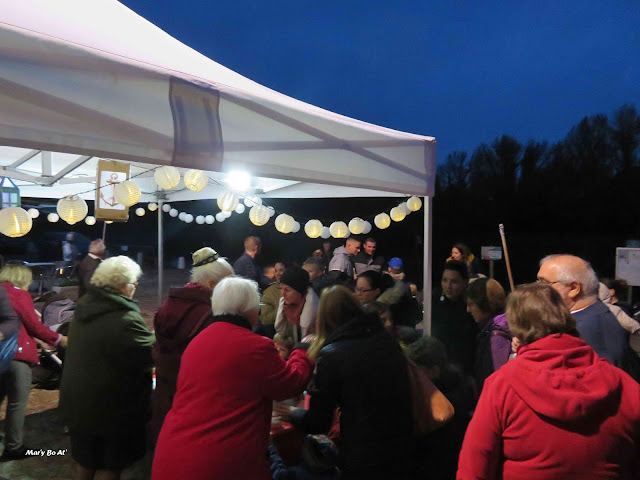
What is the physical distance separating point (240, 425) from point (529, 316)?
1133 mm

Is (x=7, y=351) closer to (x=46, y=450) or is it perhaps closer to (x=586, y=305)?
(x=46, y=450)

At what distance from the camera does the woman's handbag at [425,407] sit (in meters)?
1.74

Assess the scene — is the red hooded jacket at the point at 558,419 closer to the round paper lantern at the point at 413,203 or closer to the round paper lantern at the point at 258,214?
the round paper lantern at the point at 413,203

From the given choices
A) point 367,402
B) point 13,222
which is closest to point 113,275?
point 367,402

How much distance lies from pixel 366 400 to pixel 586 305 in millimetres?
1161

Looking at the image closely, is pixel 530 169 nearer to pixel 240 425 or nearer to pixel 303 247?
pixel 303 247

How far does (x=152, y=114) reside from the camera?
207cm

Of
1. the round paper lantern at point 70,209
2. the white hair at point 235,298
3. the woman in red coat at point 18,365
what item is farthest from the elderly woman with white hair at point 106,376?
the round paper lantern at point 70,209

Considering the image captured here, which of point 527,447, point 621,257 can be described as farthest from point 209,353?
point 621,257

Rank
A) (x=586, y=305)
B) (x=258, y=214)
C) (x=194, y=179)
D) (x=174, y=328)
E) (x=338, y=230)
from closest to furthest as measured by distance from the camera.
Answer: (x=586, y=305) < (x=174, y=328) < (x=194, y=179) < (x=258, y=214) < (x=338, y=230)

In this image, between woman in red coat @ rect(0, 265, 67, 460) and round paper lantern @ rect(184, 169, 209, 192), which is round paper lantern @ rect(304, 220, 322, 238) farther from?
woman in red coat @ rect(0, 265, 67, 460)

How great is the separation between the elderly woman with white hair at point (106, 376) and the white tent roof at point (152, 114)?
2.51ft

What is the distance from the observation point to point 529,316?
144 centimetres

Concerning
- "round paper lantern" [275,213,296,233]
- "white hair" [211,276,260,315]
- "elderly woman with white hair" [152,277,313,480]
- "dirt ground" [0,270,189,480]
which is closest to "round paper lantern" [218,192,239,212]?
"round paper lantern" [275,213,296,233]
